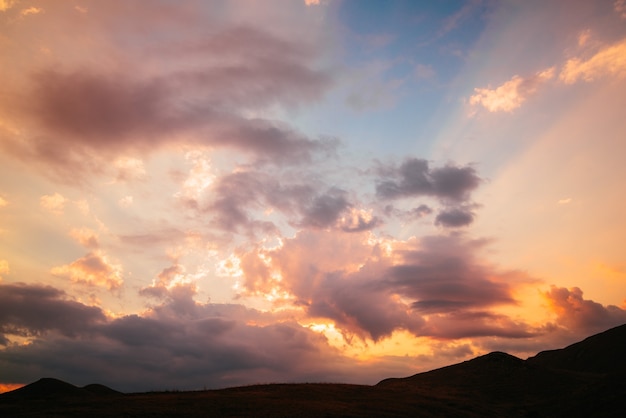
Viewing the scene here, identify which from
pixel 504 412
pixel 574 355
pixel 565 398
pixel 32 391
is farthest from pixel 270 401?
pixel 574 355

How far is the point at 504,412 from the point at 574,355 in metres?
126

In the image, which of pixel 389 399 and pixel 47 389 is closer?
pixel 389 399

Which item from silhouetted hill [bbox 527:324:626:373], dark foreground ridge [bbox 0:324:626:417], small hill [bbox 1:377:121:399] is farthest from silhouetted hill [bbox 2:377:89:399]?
silhouetted hill [bbox 527:324:626:373]

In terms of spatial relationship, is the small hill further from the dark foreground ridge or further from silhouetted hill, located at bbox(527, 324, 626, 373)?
silhouetted hill, located at bbox(527, 324, 626, 373)

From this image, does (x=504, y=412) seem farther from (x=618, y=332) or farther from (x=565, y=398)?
(x=618, y=332)

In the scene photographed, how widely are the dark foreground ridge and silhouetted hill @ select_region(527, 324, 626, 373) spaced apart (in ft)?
166

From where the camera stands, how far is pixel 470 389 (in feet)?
319

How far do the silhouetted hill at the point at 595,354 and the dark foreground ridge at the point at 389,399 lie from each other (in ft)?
166

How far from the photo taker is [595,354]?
162 meters

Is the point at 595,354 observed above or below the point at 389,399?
above

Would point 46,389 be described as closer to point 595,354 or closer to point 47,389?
point 47,389

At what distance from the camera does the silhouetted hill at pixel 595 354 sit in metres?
150

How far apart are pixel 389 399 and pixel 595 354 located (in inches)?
5385

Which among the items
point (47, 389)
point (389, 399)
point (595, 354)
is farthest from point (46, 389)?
point (595, 354)
